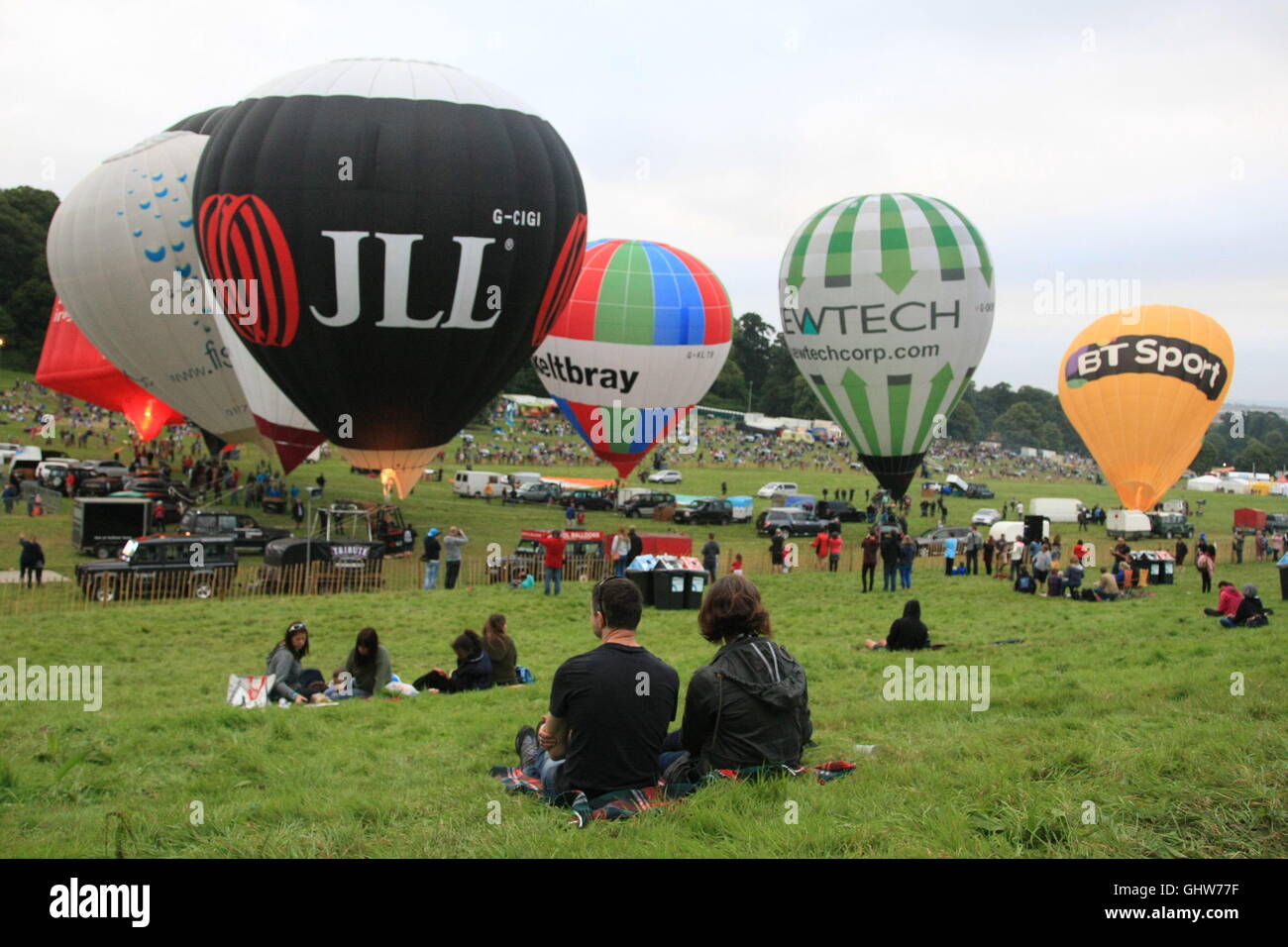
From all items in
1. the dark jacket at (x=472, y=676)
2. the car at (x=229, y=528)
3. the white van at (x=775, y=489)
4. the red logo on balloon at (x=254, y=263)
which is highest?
the red logo on balloon at (x=254, y=263)

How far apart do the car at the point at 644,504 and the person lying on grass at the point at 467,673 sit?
1345 inches

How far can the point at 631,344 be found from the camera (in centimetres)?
3403

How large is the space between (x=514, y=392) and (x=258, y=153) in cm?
9616

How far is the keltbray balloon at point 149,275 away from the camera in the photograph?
3275cm

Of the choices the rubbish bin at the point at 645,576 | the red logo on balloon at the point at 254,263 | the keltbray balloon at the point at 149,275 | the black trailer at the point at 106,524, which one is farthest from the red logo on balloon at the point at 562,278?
the keltbray balloon at the point at 149,275

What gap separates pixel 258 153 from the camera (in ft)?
68.5

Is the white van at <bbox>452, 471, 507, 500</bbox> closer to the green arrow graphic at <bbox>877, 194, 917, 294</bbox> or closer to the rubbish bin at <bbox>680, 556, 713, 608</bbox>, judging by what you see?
the green arrow graphic at <bbox>877, 194, 917, 294</bbox>

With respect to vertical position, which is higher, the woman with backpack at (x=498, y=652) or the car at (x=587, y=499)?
the car at (x=587, y=499)

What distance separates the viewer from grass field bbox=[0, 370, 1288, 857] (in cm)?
467

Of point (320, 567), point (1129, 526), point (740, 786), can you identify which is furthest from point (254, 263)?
point (1129, 526)

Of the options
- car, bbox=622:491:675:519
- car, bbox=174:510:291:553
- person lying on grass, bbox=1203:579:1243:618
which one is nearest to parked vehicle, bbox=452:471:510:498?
car, bbox=622:491:675:519

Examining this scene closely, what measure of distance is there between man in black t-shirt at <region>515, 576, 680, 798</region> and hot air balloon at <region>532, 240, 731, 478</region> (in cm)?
2824

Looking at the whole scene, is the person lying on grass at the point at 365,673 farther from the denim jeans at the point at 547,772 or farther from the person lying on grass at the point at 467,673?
the denim jeans at the point at 547,772
